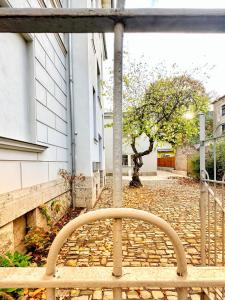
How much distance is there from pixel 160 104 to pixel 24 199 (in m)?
9.32

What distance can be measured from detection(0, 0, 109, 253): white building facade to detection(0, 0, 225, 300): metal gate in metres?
2.12

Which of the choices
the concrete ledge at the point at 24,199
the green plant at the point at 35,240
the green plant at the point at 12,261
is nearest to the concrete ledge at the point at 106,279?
the green plant at the point at 12,261

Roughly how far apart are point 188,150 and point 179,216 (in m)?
18.9

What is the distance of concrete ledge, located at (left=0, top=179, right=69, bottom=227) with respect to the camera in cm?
278

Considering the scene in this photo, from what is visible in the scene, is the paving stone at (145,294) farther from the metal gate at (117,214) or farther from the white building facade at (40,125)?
the metal gate at (117,214)

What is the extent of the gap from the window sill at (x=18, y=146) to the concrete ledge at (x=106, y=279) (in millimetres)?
2164

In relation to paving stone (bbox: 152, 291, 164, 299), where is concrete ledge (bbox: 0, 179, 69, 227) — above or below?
above

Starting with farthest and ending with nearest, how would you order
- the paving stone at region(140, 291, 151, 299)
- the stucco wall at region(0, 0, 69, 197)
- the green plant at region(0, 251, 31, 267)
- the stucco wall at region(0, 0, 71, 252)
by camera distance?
the stucco wall at region(0, 0, 69, 197) → the stucco wall at region(0, 0, 71, 252) → the paving stone at region(140, 291, 151, 299) → the green plant at region(0, 251, 31, 267)

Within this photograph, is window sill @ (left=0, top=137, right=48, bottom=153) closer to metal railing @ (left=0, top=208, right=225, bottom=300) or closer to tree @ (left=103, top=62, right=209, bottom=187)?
metal railing @ (left=0, top=208, right=225, bottom=300)

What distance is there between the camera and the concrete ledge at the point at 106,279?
2.56 feet

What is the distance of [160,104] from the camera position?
11609mm

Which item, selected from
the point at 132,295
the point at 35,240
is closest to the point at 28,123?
the point at 35,240

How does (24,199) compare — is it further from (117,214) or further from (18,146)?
(117,214)

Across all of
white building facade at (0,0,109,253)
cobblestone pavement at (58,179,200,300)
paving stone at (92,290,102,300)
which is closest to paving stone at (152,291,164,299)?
cobblestone pavement at (58,179,200,300)
